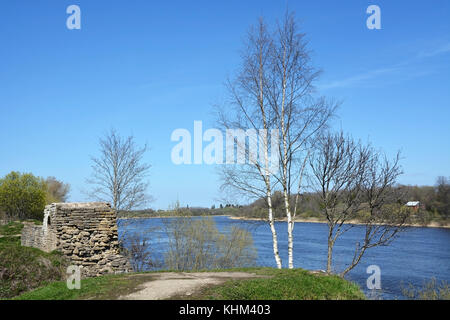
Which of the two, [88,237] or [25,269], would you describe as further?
[88,237]

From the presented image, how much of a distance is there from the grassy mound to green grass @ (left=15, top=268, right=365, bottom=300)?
110 inches

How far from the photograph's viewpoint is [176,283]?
9219 millimetres

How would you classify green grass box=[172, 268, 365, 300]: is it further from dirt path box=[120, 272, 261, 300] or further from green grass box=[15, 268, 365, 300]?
dirt path box=[120, 272, 261, 300]

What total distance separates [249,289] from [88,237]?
8539mm

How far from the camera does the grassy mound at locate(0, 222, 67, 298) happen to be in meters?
12.0

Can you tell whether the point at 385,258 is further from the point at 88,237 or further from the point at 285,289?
the point at 285,289

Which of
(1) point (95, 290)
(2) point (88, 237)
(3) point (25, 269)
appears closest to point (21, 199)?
(2) point (88, 237)

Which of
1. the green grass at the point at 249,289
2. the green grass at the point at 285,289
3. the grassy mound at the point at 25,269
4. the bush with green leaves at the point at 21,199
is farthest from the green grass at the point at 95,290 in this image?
the bush with green leaves at the point at 21,199

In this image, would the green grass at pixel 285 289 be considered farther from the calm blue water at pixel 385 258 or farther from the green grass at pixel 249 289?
the calm blue water at pixel 385 258

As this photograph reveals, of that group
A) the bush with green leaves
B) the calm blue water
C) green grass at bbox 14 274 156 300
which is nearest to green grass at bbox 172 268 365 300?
green grass at bbox 14 274 156 300

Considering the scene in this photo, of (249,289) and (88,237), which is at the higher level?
(88,237)

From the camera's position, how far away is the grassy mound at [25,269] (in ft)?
39.4

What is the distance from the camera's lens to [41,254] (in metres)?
14.3
